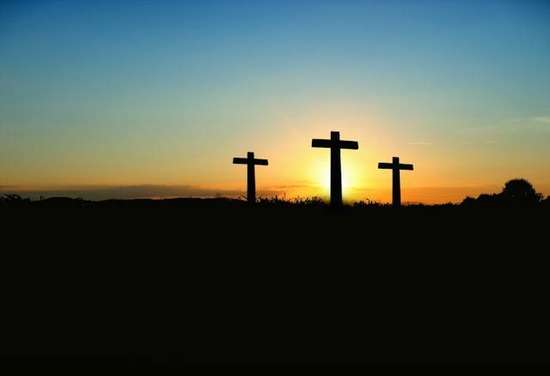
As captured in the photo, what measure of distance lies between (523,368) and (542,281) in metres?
3.35

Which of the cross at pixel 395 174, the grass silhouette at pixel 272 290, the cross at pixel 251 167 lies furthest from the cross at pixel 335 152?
the cross at pixel 395 174

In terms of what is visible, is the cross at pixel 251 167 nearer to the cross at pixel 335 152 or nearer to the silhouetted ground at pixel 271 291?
the cross at pixel 335 152

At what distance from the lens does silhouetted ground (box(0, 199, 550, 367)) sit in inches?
232

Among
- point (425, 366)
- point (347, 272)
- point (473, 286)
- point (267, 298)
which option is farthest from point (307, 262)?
point (425, 366)

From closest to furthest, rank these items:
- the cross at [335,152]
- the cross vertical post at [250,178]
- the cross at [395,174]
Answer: the cross at [335,152]
the cross vertical post at [250,178]
the cross at [395,174]

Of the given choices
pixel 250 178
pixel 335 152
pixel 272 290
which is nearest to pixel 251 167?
pixel 250 178

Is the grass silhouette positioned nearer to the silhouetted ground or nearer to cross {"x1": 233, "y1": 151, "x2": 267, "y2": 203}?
the silhouetted ground

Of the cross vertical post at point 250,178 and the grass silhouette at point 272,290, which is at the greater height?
the cross vertical post at point 250,178

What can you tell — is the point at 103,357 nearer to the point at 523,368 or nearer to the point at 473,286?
the point at 523,368

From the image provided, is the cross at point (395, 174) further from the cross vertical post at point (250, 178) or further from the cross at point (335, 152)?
the cross at point (335, 152)

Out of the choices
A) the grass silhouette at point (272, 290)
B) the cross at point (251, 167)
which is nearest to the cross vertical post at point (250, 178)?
the cross at point (251, 167)

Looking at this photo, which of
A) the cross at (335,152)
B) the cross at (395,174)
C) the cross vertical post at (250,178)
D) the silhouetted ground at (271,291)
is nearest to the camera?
the silhouetted ground at (271,291)

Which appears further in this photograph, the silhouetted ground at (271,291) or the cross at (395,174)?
the cross at (395,174)

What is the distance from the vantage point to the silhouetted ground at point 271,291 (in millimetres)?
5887
